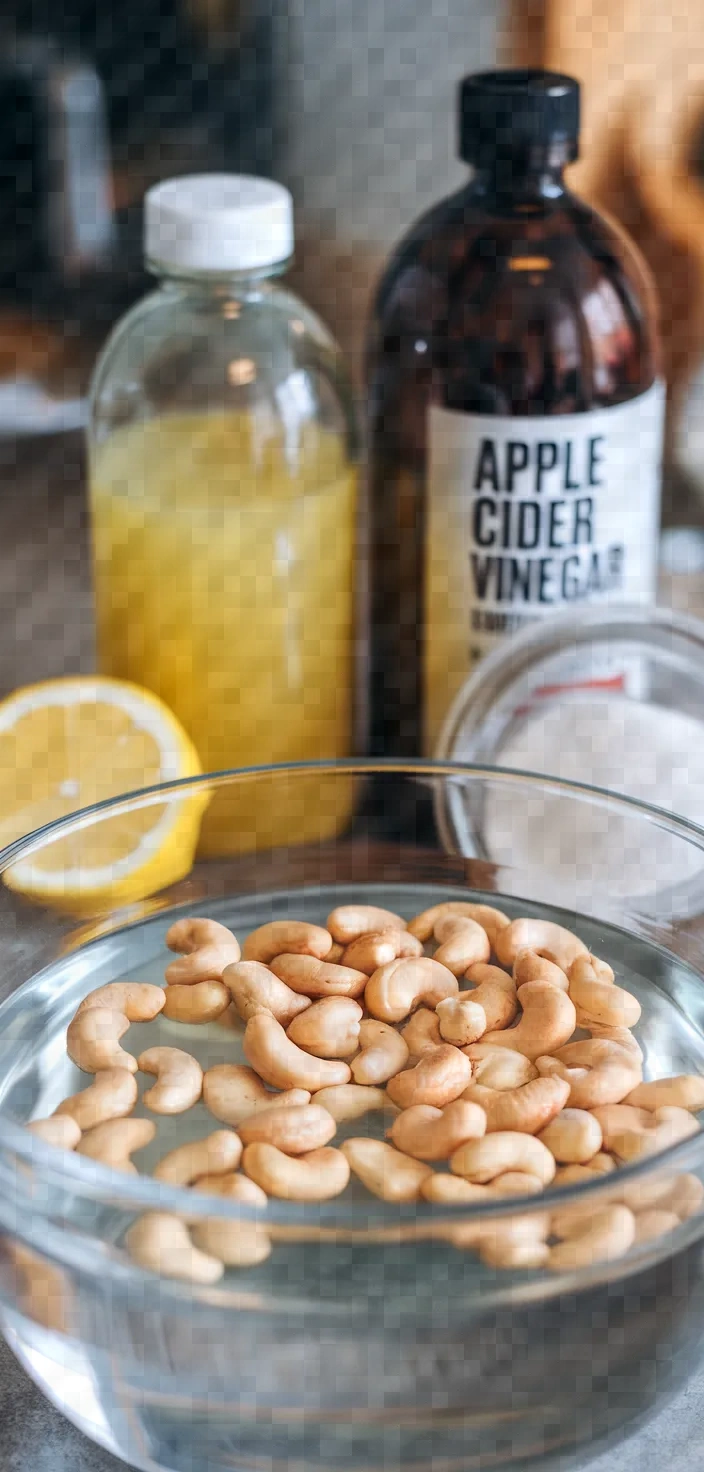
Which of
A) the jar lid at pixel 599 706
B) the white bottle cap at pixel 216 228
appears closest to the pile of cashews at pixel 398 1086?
the jar lid at pixel 599 706

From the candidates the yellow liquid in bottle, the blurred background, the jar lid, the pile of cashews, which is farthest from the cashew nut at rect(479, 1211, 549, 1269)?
the blurred background

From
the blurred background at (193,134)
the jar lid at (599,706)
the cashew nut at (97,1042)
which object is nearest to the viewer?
the cashew nut at (97,1042)

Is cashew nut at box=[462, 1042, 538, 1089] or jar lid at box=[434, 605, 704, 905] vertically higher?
cashew nut at box=[462, 1042, 538, 1089]

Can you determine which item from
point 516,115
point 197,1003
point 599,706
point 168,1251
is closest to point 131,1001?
point 197,1003

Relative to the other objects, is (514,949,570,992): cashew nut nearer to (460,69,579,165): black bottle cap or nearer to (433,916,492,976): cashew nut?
(433,916,492,976): cashew nut

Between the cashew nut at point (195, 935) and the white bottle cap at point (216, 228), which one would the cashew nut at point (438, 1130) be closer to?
the cashew nut at point (195, 935)

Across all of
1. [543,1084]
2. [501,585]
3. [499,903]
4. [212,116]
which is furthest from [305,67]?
[543,1084]
